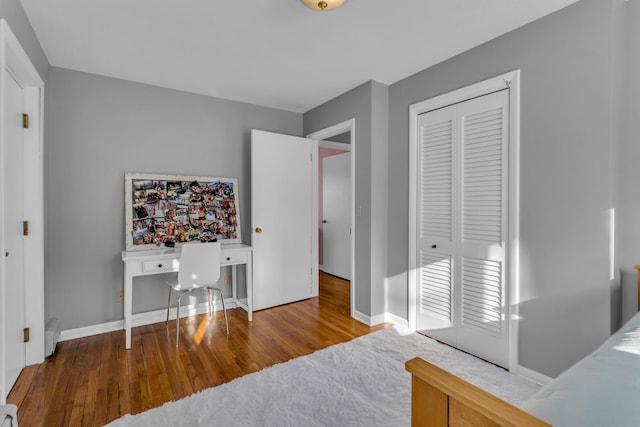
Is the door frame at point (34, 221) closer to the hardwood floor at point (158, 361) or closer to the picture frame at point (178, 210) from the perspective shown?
the hardwood floor at point (158, 361)

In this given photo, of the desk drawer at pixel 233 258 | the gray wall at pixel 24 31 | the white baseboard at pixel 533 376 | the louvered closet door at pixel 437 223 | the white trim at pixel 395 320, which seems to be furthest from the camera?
the desk drawer at pixel 233 258

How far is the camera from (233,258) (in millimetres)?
3186

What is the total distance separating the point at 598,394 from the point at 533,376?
4.95 ft

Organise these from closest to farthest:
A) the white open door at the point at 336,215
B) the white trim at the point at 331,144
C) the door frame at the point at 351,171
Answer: the door frame at the point at 351,171
the white trim at the point at 331,144
the white open door at the point at 336,215

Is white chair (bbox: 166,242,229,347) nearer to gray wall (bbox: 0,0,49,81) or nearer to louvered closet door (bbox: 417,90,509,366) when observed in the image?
gray wall (bbox: 0,0,49,81)

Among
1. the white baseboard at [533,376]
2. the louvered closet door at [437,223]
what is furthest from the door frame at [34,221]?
the white baseboard at [533,376]

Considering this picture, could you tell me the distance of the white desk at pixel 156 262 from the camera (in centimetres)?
262

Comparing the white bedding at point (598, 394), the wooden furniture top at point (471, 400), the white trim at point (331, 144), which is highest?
the white trim at point (331, 144)

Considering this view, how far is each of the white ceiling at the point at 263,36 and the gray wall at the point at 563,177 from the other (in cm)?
19

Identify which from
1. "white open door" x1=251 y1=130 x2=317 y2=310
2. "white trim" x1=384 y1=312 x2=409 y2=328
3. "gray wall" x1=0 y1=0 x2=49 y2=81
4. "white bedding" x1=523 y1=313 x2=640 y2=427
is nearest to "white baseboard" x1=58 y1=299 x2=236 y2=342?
"white open door" x1=251 y1=130 x2=317 y2=310

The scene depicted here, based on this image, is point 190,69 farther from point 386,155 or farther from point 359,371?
point 359,371

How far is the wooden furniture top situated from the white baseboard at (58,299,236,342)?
308 cm

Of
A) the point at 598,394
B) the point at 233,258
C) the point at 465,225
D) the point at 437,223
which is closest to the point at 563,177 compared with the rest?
the point at 465,225

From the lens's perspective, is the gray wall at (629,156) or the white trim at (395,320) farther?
the white trim at (395,320)
